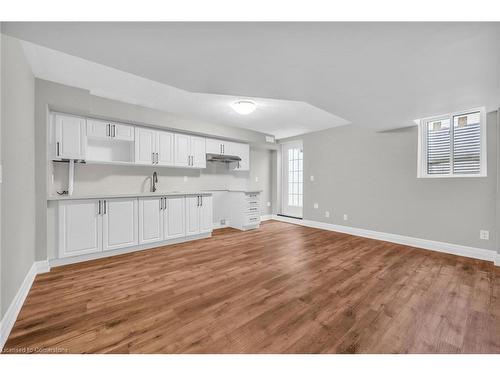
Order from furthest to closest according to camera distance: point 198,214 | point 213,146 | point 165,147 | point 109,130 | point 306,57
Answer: point 213,146, point 198,214, point 165,147, point 109,130, point 306,57

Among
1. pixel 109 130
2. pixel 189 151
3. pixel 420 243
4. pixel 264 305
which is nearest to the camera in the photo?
pixel 264 305

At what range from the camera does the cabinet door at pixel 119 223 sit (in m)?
3.03

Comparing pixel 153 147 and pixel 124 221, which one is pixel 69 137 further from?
pixel 124 221

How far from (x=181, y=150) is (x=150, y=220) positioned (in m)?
1.50

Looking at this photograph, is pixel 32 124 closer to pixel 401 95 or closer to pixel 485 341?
pixel 401 95

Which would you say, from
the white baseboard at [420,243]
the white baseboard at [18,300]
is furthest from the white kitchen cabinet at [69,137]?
the white baseboard at [420,243]

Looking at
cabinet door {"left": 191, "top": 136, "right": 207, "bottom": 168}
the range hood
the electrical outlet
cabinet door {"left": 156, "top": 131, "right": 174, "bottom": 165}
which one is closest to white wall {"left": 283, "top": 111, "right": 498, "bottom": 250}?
the electrical outlet

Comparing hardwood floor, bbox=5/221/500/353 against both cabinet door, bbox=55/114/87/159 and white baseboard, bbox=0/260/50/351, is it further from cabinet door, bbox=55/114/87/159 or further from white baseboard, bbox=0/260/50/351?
cabinet door, bbox=55/114/87/159

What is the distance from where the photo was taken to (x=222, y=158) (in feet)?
16.4

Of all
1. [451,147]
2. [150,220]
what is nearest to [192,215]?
[150,220]

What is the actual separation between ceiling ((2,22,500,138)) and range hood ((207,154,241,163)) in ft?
8.20

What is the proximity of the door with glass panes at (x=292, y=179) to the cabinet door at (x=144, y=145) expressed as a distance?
388 centimetres

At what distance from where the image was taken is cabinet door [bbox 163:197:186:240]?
365 centimetres
